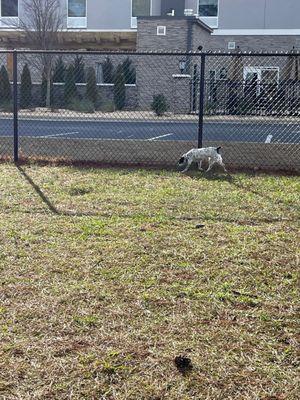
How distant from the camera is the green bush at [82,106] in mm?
21719

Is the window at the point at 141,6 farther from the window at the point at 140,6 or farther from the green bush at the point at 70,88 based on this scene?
the green bush at the point at 70,88

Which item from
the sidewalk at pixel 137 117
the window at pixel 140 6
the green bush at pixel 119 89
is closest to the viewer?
the sidewalk at pixel 137 117

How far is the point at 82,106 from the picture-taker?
22.0 meters

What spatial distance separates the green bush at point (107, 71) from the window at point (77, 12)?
7.01m

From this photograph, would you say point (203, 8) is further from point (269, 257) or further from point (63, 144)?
point (269, 257)

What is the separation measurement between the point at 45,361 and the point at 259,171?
6.30 metres

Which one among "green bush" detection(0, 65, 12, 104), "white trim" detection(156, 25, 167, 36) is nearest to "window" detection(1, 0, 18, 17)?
"white trim" detection(156, 25, 167, 36)

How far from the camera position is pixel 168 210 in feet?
19.5

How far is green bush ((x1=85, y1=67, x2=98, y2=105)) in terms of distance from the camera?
23181 millimetres

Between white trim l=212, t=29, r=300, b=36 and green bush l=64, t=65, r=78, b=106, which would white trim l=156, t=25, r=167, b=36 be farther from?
green bush l=64, t=65, r=78, b=106

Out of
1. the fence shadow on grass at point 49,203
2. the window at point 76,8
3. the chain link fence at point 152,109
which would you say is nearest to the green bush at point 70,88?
the chain link fence at point 152,109

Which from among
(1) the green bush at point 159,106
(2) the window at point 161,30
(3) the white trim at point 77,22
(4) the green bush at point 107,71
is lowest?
(1) the green bush at point 159,106

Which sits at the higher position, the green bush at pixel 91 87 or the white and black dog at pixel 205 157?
the green bush at pixel 91 87

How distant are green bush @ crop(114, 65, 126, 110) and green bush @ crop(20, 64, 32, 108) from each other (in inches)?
150
